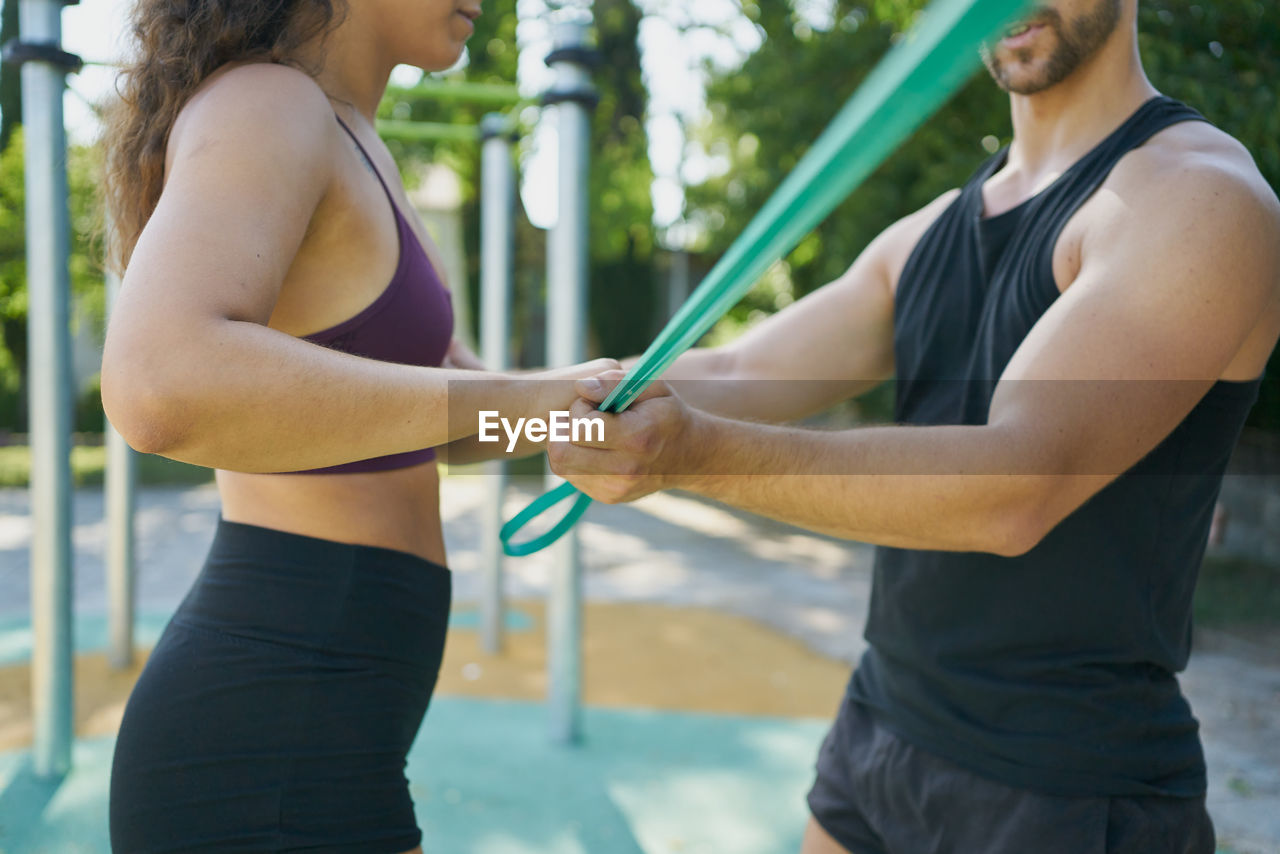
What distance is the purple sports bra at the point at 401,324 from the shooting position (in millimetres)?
1135

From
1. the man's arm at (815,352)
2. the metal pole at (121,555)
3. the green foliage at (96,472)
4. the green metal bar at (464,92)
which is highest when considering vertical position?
the green metal bar at (464,92)

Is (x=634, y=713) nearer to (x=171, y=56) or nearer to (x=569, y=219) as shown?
(x=569, y=219)

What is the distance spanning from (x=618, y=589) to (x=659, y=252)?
10742mm

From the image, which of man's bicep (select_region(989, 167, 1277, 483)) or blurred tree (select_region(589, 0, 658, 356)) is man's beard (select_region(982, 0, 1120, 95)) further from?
blurred tree (select_region(589, 0, 658, 356))

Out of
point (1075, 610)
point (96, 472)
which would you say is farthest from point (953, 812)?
point (96, 472)

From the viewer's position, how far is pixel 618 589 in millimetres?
5523

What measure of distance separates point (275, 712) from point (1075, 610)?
997mm

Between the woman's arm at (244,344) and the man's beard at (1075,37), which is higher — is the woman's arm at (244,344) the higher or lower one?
the lower one

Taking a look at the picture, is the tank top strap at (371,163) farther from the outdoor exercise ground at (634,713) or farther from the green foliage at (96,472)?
the green foliage at (96,472)

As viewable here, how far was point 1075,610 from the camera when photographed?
130 centimetres

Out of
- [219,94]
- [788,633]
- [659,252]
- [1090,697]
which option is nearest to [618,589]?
[788,633]

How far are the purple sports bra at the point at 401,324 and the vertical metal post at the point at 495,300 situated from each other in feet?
9.75

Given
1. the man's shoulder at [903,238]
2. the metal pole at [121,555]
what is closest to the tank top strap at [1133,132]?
the man's shoulder at [903,238]

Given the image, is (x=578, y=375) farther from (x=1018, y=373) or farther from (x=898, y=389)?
(x=898, y=389)
